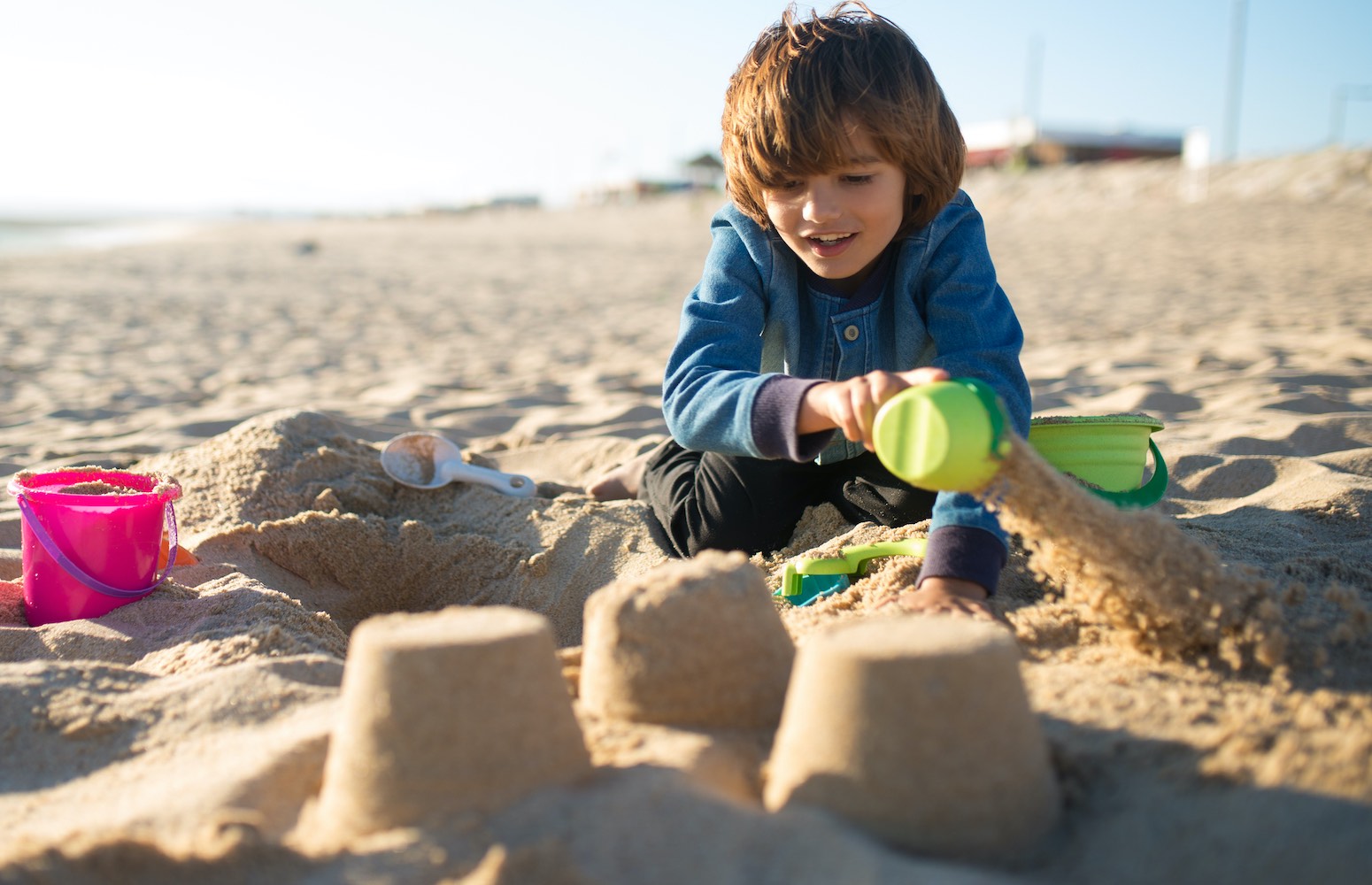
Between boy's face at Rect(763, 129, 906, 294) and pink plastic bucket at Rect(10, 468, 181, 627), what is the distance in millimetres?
1236

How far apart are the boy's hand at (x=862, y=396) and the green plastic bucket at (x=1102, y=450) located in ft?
1.96

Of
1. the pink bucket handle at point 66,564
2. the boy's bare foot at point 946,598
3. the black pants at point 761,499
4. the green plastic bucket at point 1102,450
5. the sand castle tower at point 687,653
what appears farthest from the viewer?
the black pants at point 761,499

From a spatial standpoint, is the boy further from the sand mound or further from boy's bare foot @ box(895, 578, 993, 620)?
the sand mound

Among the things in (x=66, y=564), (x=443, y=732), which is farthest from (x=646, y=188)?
(x=443, y=732)

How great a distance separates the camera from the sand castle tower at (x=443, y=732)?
104 centimetres

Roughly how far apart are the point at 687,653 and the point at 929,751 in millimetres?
301

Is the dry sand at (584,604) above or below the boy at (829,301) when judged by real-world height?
below

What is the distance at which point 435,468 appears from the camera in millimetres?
2643

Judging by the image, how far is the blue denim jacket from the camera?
1922 mm

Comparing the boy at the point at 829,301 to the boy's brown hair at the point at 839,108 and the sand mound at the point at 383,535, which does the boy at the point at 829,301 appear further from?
the sand mound at the point at 383,535

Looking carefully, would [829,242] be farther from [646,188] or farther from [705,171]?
[646,188]

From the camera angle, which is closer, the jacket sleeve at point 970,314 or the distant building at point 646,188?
the jacket sleeve at point 970,314

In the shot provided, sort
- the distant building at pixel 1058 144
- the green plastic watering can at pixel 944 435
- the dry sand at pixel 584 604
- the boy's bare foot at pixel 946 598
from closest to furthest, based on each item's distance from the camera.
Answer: the dry sand at pixel 584 604 < the green plastic watering can at pixel 944 435 < the boy's bare foot at pixel 946 598 < the distant building at pixel 1058 144

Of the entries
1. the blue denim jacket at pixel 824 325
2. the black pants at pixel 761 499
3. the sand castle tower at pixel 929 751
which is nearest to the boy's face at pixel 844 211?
the blue denim jacket at pixel 824 325
